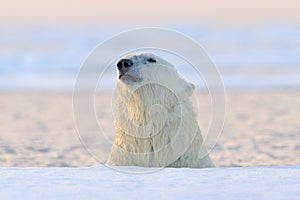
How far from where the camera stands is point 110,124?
1063 centimetres

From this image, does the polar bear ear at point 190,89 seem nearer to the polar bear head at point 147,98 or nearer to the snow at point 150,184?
the polar bear head at point 147,98

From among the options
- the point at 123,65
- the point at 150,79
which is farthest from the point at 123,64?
the point at 150,79

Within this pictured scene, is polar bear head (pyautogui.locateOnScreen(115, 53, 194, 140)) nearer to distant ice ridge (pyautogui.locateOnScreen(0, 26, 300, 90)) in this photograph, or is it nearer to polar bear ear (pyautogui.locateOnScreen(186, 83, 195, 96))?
polar bear ear (pyautogui.locateOnScreen(186, 83, 195, 96))

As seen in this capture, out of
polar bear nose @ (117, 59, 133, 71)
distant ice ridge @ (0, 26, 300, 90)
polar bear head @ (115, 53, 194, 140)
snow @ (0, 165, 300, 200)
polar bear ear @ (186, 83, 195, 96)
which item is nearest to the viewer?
snow @ (0, 165, 300, 200)

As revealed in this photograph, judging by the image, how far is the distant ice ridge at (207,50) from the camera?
19.0 meters

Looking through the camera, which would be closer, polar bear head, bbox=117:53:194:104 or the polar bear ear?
polar bear head, bbox=117:53:194:104

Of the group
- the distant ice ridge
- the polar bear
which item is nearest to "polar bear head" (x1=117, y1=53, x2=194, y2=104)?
the polar bear

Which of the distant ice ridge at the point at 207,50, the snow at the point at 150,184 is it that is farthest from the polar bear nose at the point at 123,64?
the distant ice ridge at the point at 207,50

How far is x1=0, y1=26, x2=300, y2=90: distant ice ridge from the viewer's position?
62.2 ft

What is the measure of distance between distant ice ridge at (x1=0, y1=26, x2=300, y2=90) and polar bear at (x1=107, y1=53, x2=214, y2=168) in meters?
11.6

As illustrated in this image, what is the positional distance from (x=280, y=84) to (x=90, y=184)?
1374 centimetres

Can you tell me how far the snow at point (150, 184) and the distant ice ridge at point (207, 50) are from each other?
12432 mm

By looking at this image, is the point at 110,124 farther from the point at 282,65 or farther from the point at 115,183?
the point at 282,65

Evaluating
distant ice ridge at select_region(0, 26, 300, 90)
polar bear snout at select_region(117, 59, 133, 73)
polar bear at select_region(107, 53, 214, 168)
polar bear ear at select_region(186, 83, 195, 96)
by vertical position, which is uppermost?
distant ice ridge at select_region(0, 26, 300, 90)
